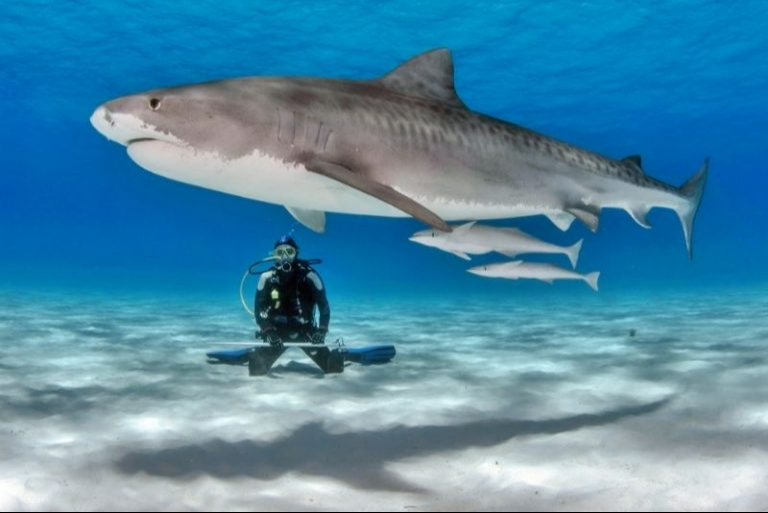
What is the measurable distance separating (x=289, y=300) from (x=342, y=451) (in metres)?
2.98

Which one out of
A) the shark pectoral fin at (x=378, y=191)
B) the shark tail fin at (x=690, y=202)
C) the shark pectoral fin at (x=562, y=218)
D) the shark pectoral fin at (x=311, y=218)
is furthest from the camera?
the shark tail fin at (x=690, y=202)

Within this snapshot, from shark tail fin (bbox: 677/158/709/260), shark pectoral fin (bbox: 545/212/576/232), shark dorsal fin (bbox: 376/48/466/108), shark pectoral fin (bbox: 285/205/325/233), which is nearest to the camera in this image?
shark dorsal fin (bbox: 376/48/466/108)

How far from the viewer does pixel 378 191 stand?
10.9 feet

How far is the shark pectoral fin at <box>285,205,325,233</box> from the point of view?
459cm

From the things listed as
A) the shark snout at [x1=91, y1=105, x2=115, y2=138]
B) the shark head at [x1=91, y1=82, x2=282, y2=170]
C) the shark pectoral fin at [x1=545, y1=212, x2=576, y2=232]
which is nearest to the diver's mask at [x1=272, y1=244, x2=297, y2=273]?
the shark pectoral fin at [x1=545, y1=212, x2=576, y2=232]

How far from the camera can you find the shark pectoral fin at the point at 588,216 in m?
4.84

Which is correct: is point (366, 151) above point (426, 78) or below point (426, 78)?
below

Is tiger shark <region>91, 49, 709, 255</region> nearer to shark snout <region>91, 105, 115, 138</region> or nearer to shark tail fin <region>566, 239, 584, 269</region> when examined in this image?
shark snout <region>91, 105, 115, 138</region>

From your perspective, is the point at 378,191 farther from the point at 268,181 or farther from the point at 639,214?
the point at 639,214

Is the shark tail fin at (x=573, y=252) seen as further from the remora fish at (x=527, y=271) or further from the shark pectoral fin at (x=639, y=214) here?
the shark pectoral fin at (x=639, y=214)

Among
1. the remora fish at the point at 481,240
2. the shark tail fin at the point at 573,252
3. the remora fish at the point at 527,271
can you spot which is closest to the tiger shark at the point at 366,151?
the remora fish at the point at 481,240

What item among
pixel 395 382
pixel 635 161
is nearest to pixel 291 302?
pixel 395 382

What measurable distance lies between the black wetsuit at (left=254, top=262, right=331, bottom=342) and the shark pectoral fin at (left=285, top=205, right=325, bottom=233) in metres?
1.61

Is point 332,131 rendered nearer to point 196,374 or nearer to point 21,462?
point 21,462
